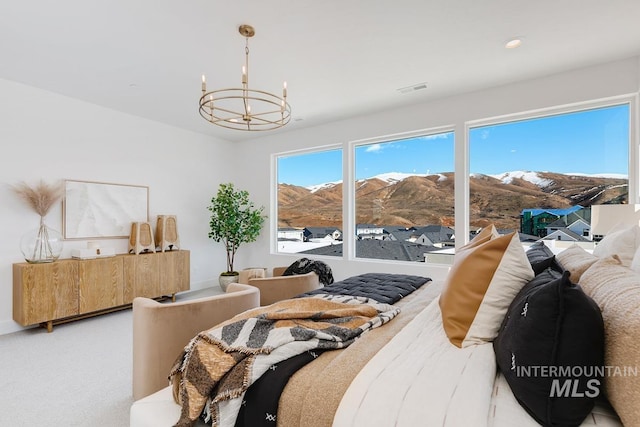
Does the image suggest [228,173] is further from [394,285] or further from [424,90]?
[394,285]

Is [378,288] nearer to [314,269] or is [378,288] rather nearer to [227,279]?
[314,269]

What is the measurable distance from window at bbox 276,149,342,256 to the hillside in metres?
0.02

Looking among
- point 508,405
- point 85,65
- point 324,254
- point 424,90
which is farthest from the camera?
point 324,254

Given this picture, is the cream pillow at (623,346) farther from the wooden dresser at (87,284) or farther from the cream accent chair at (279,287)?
the wooden dresser at (87,284)

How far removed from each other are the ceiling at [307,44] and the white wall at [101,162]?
1.16ft

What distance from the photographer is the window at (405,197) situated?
413 cm

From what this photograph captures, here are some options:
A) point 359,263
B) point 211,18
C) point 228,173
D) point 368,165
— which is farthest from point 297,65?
point 228,173

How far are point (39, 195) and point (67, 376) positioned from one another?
7.22 feet

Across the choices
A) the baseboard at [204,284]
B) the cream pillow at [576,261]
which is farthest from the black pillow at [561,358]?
the baseboard at [204,284]

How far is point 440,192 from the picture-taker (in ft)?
13.6

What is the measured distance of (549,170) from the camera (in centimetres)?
349

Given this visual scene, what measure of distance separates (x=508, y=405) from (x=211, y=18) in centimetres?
285

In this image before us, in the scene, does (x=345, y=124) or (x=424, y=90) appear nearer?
(x=424, y=90)

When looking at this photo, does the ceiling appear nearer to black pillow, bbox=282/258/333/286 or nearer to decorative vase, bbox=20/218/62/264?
decorative vase, bbox=20/218/62/264
